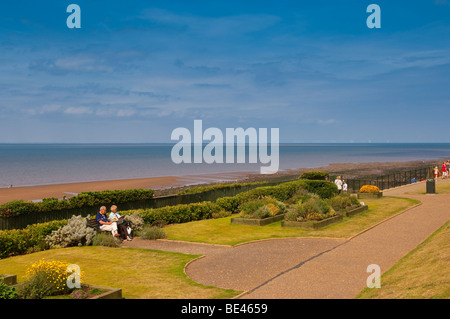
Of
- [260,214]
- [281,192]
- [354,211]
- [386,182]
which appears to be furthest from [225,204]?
[386,182]

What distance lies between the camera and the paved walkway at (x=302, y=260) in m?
9.66

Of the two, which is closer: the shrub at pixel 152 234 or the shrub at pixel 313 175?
the shrub at pixel 152 234

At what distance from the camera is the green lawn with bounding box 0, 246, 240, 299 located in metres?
9.52

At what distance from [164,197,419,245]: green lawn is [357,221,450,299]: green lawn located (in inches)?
200

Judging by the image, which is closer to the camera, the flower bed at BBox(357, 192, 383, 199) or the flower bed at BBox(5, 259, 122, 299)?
the flower bed at BBox(5, 259, 122, 299)

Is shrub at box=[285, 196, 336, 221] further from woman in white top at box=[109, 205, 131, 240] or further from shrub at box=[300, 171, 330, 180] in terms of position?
shrub at box=[300, 171, 330, 180]

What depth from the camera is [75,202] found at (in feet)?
58.0

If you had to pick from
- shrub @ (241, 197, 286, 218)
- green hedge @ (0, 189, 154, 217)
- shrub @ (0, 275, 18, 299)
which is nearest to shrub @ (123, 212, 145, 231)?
green hedge @ (0, 189, 154, 217)

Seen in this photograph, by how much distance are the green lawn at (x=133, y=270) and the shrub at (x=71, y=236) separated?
1.59ft

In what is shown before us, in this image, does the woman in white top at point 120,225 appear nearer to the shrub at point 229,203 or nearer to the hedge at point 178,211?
the hedge at point 178,211

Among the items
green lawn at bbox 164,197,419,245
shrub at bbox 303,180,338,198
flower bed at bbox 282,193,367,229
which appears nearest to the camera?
green lawn at bbox 164,197,419,245

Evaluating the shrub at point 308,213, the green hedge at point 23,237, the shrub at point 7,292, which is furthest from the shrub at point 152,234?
the shrub at point 7,292
